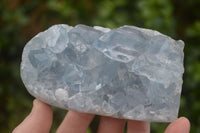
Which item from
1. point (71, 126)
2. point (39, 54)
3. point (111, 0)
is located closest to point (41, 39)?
point (39, 54)

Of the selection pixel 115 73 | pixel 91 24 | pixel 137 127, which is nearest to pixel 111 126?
pixel 137 127

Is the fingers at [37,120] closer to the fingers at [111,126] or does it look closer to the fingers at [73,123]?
the fingers at [73,123]

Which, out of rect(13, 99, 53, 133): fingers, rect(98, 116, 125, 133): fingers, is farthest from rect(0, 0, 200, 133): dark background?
rect(13, 99, 53, 133): fingers

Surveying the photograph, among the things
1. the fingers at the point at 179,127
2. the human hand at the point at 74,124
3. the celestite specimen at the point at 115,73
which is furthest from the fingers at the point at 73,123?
the fingers at the point at 179,127

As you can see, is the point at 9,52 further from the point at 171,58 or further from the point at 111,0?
the point at 171,58

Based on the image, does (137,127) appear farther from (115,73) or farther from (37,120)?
(37,120)

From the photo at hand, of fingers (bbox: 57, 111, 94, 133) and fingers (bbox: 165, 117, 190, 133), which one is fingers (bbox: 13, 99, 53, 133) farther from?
fingers (bbox: 165, 117, 190, 133)
